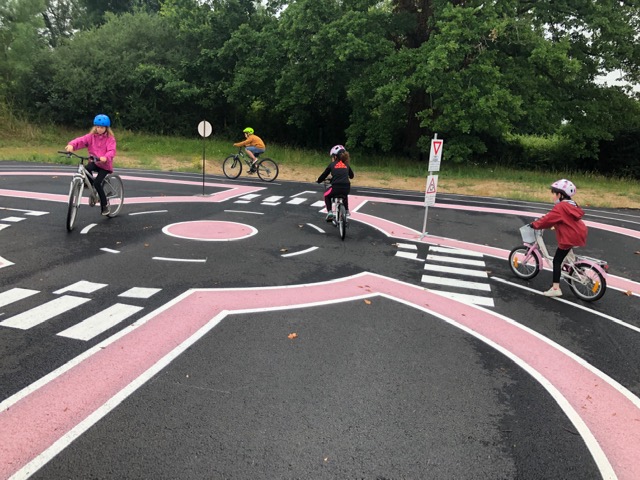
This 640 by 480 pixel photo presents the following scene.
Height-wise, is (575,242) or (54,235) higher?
(575,242)

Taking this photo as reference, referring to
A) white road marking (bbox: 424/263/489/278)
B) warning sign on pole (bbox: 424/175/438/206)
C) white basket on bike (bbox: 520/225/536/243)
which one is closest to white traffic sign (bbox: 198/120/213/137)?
warning sign on pole (bbox: 424/175/438/206)

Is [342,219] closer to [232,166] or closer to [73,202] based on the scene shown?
[73,202]

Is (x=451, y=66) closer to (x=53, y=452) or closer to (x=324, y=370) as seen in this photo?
(x=324, y=370)

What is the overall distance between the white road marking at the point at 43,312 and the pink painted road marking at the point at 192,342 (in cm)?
94

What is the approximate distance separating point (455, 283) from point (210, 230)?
4983 millimetres

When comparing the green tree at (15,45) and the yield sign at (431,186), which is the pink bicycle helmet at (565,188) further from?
the green tree at (15,45)

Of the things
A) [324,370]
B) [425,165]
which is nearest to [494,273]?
[324,370]

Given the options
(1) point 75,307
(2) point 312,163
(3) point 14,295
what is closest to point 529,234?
(1) point 75,307

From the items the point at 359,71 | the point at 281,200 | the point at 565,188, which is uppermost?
the point at 359,71

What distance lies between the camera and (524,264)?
25.0 ft

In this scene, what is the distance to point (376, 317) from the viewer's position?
561cm

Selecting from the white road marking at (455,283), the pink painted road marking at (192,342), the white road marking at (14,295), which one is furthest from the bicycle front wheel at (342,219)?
the white road marking at (14,295)

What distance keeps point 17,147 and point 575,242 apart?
2946 centimetres

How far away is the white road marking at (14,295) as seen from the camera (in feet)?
17.7
